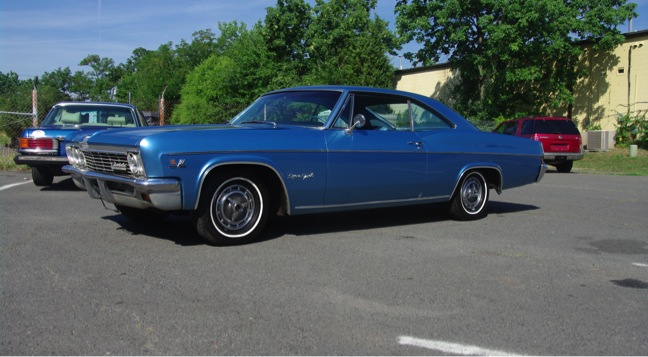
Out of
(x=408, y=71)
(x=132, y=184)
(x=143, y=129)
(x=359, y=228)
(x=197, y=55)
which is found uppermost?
(x=197, y=55)

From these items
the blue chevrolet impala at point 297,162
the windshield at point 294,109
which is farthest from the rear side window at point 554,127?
the windshield at point 294,109

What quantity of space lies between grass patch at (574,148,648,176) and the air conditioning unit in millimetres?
422

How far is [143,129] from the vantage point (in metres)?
5.94

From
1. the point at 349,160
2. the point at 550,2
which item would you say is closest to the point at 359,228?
the point at 349,160

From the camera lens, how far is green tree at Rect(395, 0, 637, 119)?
27.6 m

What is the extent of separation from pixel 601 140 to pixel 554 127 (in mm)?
9883

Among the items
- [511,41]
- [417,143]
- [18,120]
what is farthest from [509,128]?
[18,120]

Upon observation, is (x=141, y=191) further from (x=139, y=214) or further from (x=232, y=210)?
(x=139, y=214)

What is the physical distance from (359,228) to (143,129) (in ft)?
8.59

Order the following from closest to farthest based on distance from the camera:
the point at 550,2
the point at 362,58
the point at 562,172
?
the point at 562,172 → the point at 550,2 → the point at 362,58

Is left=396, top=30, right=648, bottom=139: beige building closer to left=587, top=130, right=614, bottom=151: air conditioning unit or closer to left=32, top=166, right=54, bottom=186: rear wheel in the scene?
left=587, top=130, right=614, bottom=151: air conditioning unit

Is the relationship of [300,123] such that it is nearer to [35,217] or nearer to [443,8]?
[35,217]

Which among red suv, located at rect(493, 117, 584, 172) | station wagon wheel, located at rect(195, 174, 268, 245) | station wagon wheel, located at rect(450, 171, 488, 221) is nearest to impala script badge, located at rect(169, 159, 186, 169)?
station wagon wheel, located at rect(195, 174, 268, 245)

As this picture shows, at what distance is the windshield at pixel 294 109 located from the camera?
21.3ft
